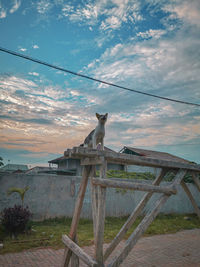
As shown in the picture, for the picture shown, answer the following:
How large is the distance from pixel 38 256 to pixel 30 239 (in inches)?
53.8

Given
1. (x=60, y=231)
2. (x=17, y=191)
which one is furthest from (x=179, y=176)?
(x=17, y=191)

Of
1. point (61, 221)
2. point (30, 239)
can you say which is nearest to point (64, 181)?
point (61, 221)

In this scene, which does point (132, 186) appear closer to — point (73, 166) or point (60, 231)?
point (60, 231)

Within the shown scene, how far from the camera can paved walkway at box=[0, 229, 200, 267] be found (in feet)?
17.8

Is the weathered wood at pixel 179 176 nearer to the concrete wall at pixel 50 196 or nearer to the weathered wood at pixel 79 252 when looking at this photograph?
the weathered wood at pixel 79 252

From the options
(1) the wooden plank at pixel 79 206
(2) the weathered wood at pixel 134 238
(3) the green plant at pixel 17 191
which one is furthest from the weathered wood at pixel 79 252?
(3) the green plant at pixel 17 191

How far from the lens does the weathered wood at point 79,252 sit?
141 inches

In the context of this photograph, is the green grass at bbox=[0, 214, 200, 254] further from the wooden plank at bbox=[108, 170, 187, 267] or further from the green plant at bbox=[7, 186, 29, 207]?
the wooden plank at bbox=[108, 170, 187, 267]

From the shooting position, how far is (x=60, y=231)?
7969 millimetres

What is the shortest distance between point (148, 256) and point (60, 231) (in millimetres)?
3352

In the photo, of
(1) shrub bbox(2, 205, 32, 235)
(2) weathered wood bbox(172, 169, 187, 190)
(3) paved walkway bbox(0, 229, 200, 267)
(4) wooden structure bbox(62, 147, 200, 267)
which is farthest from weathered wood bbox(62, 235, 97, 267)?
(1) shrub bbox(2, 205, 32, 235)

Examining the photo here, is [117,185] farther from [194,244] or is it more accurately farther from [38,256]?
[194,244]

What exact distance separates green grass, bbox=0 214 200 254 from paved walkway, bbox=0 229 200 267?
459 mm

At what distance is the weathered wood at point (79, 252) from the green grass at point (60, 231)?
2.38 m
